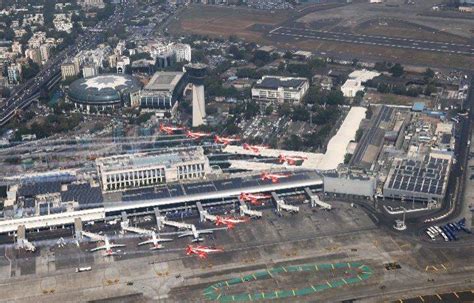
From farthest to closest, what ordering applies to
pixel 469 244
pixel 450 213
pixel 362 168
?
pixel 362 168, pixel 450 213, pixel 469 244

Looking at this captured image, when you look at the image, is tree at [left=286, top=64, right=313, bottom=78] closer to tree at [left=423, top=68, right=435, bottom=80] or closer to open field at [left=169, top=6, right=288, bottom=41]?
tree at [left=423, top=68, right=435, bottom=80]

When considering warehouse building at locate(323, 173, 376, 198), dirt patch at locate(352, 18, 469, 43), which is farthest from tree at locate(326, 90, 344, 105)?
dirt patch at locate(352, 18, 469, 43)

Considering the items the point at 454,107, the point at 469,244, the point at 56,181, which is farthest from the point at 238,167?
the point at 454,107

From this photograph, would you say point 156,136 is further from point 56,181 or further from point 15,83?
point 15,83

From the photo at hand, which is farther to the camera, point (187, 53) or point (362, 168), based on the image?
point (187, 53)

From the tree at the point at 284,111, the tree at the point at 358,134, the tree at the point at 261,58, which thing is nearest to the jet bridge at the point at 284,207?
the tree at the point at 358,134

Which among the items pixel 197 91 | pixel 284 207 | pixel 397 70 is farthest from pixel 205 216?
pixel 397 70
